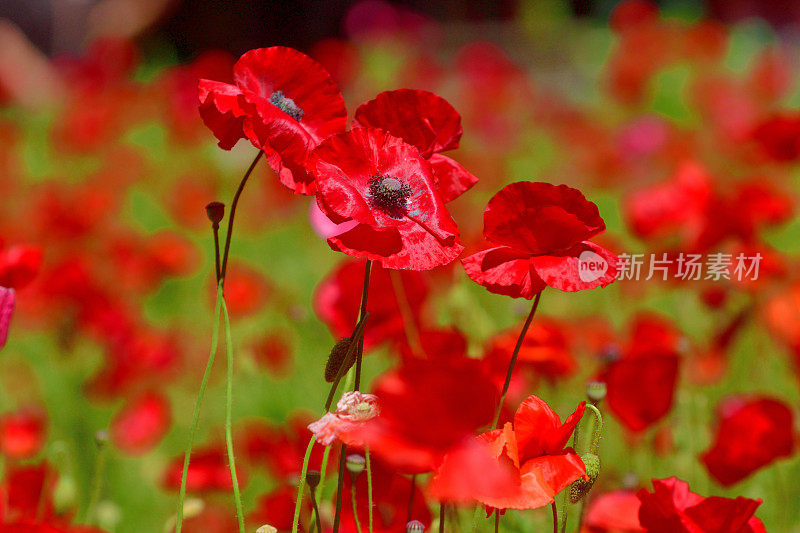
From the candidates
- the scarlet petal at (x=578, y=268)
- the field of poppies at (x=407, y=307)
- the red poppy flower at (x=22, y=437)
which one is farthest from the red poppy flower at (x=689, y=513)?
the red poppy flower at (x=22, y=437)

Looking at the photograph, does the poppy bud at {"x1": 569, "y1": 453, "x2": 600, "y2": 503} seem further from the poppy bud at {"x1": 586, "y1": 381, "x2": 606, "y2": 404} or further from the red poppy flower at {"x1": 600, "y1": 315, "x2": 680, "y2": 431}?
the red poppy flower at {"x1": 600, "y1": 315, "x2": 680, "y2": 431}

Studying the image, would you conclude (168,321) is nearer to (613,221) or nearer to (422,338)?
(613,221)

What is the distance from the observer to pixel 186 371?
5.23 feet

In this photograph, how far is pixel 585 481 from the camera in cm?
45

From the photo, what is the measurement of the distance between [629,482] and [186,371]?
3.36ft

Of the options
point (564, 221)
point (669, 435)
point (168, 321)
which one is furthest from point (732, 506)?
point (168, 321)

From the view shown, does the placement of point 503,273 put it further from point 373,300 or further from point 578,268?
point 373,300

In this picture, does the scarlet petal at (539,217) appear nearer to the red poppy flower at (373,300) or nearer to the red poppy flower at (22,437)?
the red poppy flower at (373,300)

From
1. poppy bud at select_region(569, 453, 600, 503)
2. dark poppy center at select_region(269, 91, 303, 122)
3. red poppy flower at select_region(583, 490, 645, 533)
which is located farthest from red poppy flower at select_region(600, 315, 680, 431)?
dark poppy center at select_region(269, 91, 303, 122)

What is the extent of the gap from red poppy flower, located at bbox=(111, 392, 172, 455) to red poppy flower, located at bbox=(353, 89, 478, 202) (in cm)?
84

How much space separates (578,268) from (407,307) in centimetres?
25

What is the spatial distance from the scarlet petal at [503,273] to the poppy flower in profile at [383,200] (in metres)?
0.02

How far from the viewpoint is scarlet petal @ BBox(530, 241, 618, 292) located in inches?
17.0

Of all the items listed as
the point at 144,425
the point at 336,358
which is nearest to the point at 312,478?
the point at 336,358
